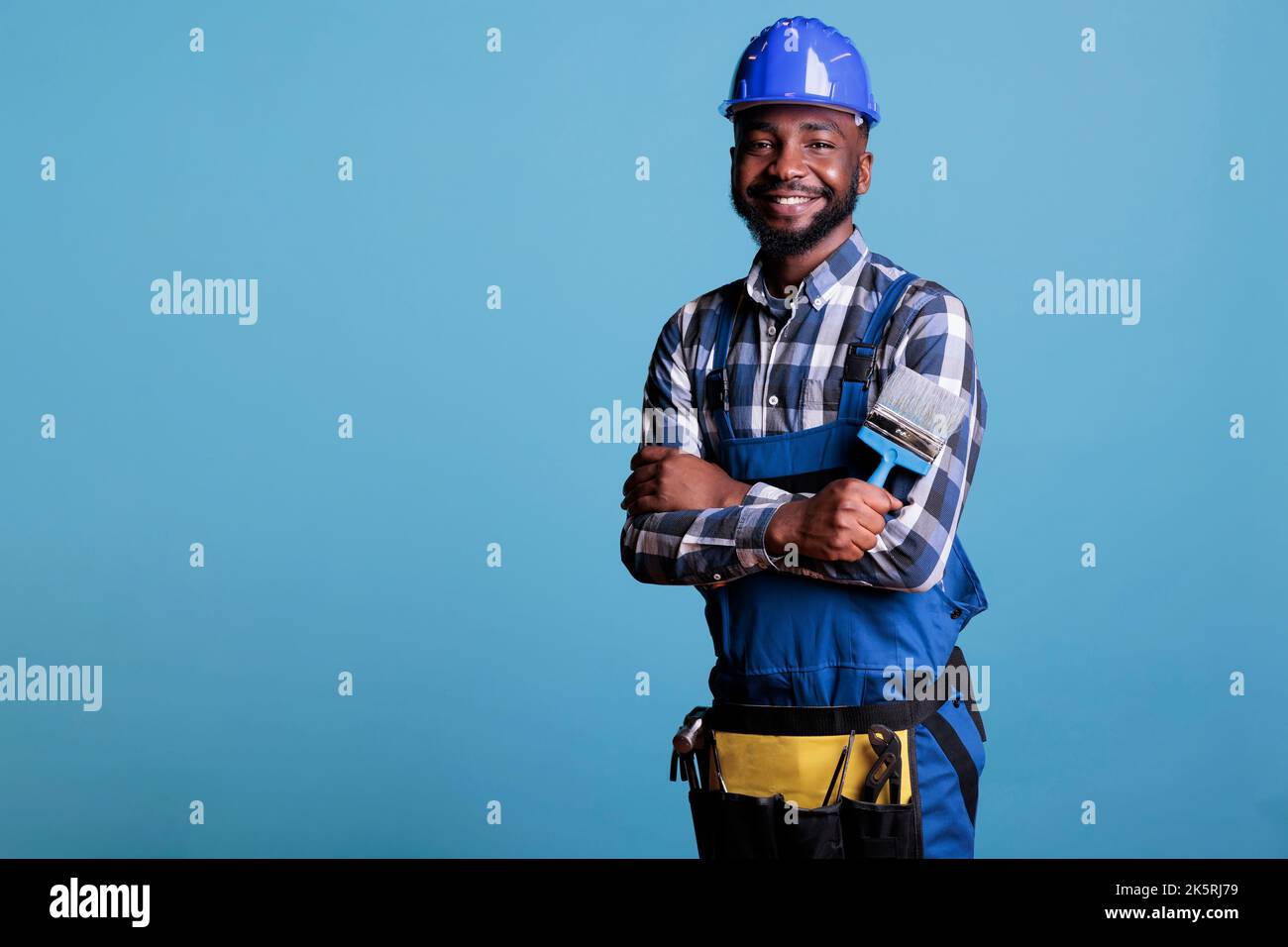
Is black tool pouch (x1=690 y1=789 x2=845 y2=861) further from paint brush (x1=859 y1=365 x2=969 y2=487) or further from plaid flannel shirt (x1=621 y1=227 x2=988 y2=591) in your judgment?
paint brush (x1=859 y1=365 x2=969 y2=487)

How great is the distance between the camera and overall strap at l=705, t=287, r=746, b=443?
2.85 meters

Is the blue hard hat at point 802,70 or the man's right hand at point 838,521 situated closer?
the man's right hand at point 838,521

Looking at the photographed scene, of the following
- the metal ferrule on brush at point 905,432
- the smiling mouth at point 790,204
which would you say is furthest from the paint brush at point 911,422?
the smiling mouth at point 790,204

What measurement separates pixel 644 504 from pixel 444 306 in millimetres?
2363

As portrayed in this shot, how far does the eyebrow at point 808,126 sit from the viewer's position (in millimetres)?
2811

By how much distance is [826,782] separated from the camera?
268 cm

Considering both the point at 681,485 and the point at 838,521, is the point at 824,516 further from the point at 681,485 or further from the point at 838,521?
the point at 681,485

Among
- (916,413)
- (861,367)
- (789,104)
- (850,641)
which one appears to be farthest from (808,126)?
(850,641)

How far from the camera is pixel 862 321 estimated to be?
2.77 meters

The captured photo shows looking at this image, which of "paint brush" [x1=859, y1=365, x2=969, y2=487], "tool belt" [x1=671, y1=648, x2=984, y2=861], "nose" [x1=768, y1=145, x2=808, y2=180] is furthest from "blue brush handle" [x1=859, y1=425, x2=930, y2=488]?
"nose" [x1=768, y1=145, x2=808, y2=180]

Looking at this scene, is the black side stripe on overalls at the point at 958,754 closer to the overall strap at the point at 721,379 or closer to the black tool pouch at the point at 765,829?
the black tool pouch at the point at 765,829

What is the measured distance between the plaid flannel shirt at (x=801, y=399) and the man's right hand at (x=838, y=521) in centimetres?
3
